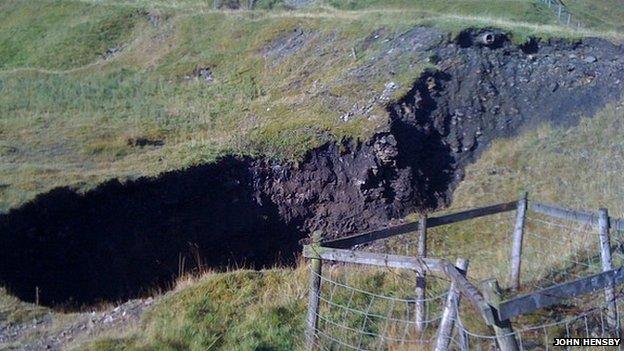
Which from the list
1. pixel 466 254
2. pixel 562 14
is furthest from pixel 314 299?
pixel 562 14

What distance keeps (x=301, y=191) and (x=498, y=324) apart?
46.5ft

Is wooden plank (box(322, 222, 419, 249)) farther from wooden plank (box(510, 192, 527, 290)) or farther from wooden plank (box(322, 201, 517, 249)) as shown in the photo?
wooden plank (box(510, 192, 527, 290))

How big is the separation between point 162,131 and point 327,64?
6034 mm

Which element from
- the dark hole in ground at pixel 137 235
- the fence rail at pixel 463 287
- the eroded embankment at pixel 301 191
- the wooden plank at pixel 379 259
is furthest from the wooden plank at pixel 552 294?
the eroded embankment at pixel 301 191

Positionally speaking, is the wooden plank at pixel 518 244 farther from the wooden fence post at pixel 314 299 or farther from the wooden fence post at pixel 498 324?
the wooden fence post at pixel 498 324

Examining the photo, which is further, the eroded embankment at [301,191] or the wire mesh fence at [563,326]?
the eroded embankment at [301,191]

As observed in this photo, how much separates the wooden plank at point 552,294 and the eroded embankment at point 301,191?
37.3ft

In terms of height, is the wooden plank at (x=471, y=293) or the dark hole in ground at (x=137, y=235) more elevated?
the wooden plank at (x=471, y=293)

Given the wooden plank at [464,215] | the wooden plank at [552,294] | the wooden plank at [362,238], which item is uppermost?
A: the wooden plank at [552,294]

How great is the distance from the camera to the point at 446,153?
68.6 feet

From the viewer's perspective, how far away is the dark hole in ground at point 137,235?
52.1 ft

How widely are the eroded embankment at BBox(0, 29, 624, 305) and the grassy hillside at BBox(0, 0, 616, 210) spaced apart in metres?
0.54

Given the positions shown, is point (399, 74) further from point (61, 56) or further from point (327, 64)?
point (61, 56)

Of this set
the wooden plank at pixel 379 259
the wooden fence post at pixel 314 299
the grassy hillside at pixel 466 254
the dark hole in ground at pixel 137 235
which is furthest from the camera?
the dark hole in ground at pixel 137 235
